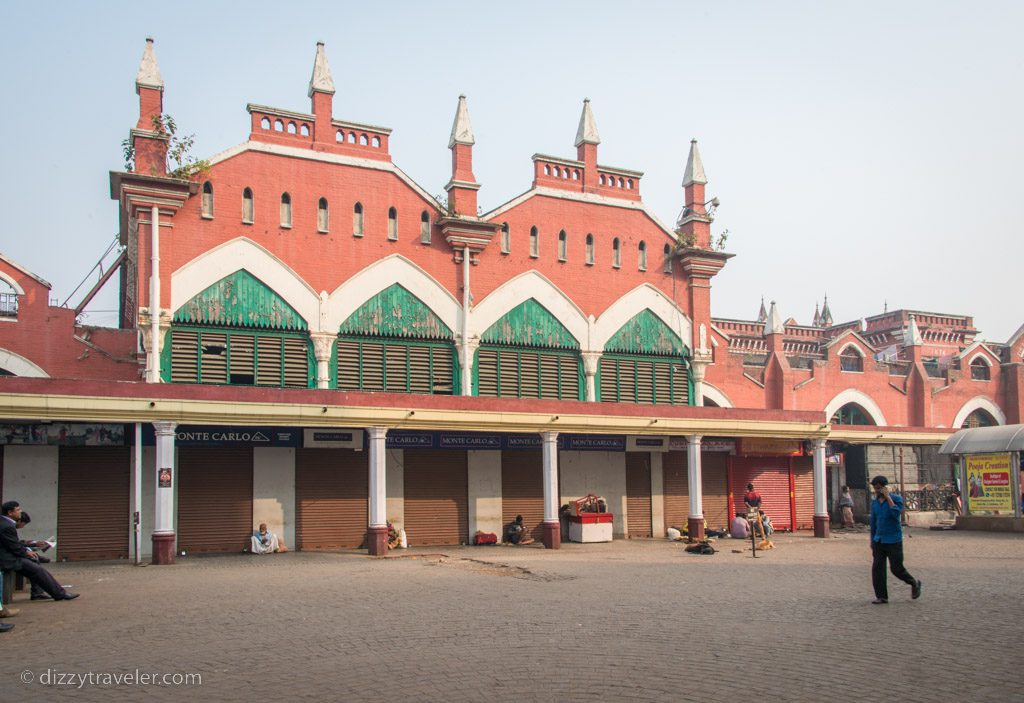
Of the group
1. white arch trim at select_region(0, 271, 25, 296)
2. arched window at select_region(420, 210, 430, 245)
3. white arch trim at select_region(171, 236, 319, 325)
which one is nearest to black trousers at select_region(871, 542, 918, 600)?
white arch trim at select_region(171, 236, 319, 325)

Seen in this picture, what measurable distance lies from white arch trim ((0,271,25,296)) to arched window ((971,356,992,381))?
35304 mm

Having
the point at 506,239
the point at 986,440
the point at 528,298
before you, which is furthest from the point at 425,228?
the point at 986,440

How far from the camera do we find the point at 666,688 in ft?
25.2

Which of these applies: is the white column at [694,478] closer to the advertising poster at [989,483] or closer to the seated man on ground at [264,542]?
the advertising poster at [989,483]

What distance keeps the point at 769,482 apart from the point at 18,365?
857 inches

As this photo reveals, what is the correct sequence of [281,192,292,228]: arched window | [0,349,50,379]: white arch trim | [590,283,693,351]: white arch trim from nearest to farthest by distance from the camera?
[0,349,50,379]: white arch trim → [281,192,292,228]: arched window → [590,283,693,351]: white arch trim

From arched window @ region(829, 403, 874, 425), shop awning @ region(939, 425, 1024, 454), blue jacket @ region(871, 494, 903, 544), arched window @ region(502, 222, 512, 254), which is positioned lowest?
blue jacket @ region(871, 494, 903, 544)

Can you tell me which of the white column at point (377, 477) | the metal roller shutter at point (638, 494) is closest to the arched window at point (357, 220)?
the white column at point (377, 477)

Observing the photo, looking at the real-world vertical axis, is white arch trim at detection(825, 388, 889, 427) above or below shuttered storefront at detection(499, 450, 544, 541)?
above

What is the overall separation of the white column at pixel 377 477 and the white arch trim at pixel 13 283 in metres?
8.82

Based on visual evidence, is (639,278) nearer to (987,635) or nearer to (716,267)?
(716,267)

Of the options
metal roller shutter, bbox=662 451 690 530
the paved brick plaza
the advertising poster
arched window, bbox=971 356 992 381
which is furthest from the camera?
arched window, bbox=971 356 992 381

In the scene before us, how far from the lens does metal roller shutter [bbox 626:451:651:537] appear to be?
28.1 m

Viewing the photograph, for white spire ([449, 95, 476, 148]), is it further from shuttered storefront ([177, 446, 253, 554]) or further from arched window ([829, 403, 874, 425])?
arched window ([829, 403, 874, 425])
